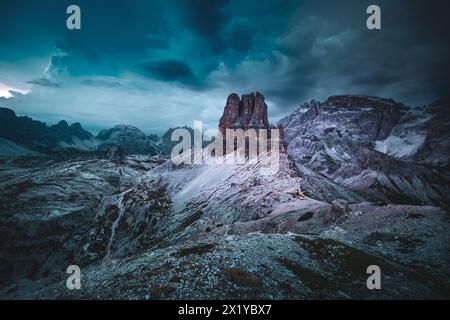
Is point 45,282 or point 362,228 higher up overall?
point 362,228

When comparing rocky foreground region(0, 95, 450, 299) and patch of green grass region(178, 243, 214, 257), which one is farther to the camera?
patch of green grass region(178, 243, 214, 257)

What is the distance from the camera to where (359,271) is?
2450 cm

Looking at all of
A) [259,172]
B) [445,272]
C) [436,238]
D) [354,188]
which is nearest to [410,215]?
[436,238]

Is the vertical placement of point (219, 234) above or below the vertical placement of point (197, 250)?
below

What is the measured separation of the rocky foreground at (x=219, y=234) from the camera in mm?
22250

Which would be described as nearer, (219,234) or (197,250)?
(197,250)

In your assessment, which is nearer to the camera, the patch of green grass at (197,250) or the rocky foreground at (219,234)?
the rocky foreground at (219,234)

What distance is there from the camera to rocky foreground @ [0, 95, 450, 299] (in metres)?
22.2

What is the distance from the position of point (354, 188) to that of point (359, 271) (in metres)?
186

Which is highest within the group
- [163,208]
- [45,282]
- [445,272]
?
[445,272]

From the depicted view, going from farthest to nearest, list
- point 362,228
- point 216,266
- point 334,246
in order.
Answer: point 362,228 < point 334,246 < point 216,266

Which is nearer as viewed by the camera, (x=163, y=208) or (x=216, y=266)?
(x=216, y=266)

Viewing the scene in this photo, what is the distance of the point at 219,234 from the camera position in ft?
192

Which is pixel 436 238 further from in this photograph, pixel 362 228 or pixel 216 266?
pixel 216 266
